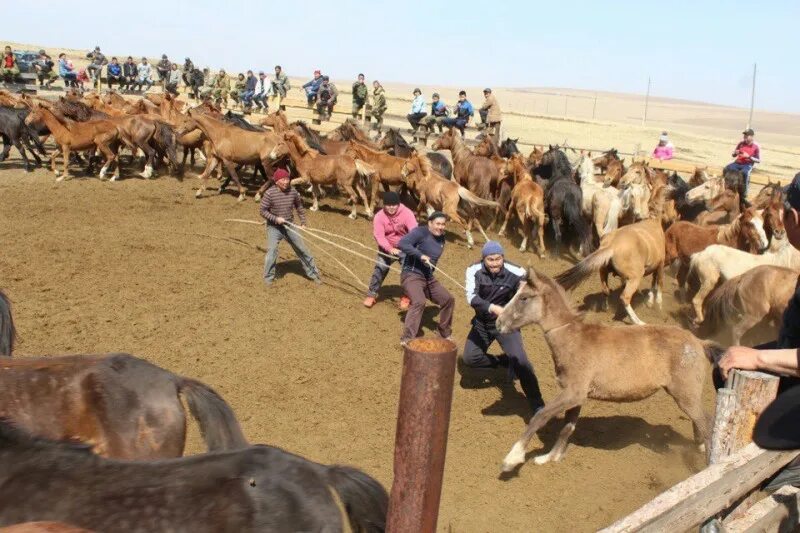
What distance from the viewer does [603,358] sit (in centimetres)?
638

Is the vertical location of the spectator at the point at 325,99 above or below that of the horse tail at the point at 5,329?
above

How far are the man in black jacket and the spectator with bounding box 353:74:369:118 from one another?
1811 cm

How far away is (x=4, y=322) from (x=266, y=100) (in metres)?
24.4

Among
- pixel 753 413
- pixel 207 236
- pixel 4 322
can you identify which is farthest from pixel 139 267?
pixel 753 413

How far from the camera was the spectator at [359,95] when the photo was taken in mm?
24798

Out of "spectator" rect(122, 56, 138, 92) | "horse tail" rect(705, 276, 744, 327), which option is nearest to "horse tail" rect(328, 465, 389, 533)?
"horse tail" rect(705, 276, 744, 327)

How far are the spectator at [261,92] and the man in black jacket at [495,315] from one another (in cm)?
2300

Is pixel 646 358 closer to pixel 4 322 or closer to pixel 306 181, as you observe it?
pixel 4 322

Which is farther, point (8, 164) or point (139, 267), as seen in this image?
point (8, 164)

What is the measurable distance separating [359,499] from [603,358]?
12.1ft

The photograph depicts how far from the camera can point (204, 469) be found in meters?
3.11

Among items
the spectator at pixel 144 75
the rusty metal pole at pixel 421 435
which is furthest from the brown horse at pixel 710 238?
the spectator at pixel 144 75

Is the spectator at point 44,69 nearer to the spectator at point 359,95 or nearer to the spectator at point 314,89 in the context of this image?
the spectator at point 314,89

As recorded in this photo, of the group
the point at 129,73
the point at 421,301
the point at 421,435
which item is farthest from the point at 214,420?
the point at 129,73
